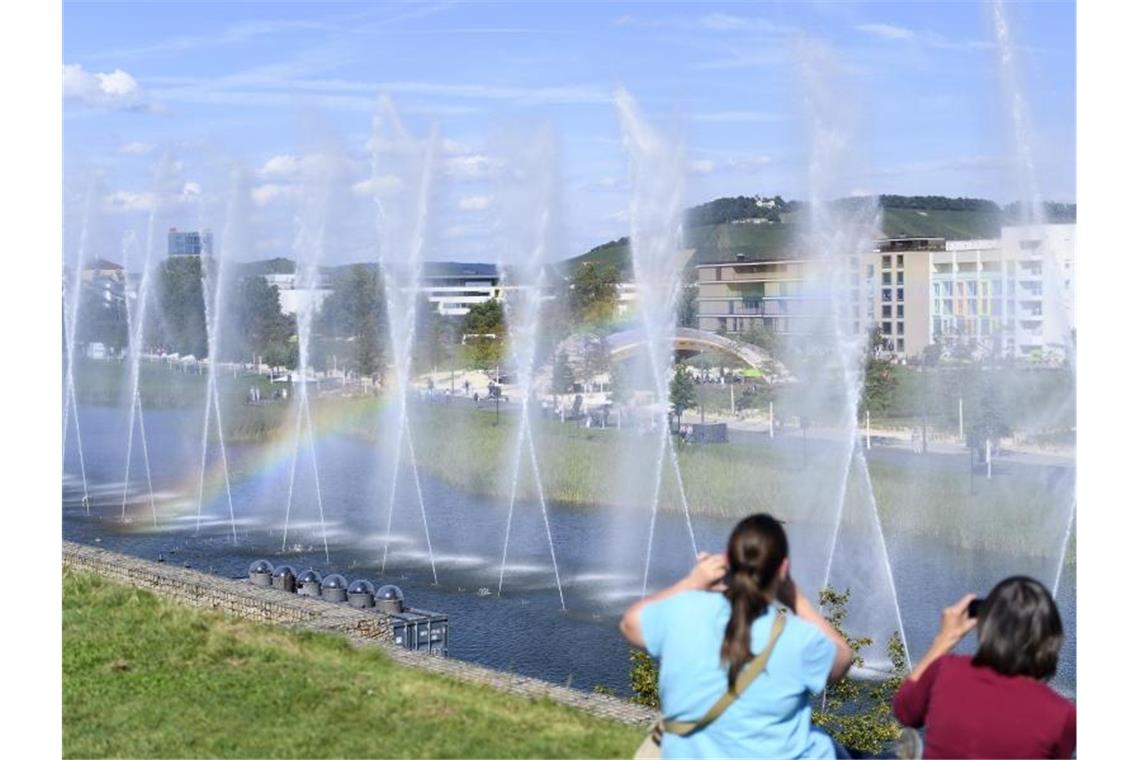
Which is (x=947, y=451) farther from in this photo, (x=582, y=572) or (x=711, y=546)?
(x=582, y=572)

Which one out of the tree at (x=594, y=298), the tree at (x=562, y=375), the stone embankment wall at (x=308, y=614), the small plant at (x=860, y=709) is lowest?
the small plant at (x=860, y=709)

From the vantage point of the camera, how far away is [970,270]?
45125 millimetres

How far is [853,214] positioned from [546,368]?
1041 inches

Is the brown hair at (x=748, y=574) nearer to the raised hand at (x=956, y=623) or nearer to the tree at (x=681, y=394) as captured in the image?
the raised hand at (x=956, y=623)

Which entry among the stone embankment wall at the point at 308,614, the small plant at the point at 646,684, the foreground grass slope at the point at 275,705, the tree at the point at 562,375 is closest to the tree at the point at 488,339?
the tree at the point at 562,375

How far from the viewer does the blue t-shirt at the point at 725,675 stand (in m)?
4.21

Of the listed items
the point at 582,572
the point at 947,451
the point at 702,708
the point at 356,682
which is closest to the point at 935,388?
the point at 947,451

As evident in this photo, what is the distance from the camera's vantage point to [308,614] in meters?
10.0

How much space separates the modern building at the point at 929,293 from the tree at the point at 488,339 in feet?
31.4

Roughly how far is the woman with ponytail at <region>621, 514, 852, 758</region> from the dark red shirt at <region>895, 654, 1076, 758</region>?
309 mm

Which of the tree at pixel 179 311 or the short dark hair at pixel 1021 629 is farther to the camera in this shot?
the tree at pixel 179 311

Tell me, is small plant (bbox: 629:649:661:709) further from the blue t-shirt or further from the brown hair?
the brown hair

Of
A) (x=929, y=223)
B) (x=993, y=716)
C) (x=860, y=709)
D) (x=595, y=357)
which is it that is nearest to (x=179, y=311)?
(x=595, y=357)

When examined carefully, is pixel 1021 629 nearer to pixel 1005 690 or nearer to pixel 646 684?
pixel 1005 690
